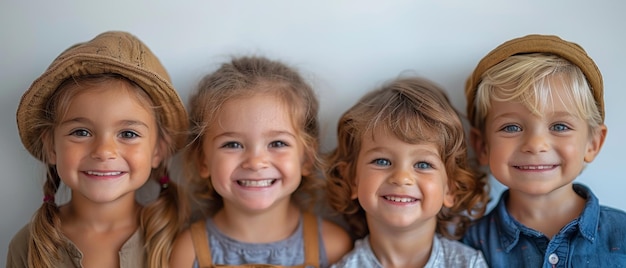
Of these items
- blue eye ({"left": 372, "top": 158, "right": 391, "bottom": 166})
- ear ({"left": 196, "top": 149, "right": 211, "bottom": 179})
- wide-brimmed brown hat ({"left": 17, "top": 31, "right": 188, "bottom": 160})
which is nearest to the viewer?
wide-brimmed brown hat ({"left": 17, "top": 31, "right": 188, "bottom": 160})

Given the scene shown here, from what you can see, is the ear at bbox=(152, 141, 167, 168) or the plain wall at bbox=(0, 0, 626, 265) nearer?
the ear at bbox=(152, 141, 167, 168)

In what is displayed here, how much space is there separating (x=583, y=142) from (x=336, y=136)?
677 mm

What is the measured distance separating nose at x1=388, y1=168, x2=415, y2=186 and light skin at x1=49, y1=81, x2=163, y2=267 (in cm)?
64

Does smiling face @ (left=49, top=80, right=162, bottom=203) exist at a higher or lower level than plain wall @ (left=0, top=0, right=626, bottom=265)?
lower

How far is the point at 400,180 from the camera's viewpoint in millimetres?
1543

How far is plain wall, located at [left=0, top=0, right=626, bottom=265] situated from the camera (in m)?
1.80

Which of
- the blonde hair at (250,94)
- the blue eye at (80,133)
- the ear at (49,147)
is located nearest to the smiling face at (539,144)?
the blonde hair at (250,94)

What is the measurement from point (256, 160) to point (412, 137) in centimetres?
40

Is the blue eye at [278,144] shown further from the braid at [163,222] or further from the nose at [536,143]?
the nose at [536,143]

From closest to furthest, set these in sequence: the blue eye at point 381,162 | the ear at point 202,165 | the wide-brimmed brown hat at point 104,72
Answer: the wide-brimmed brown hat at point 104,72
the blue eye at point 381,162
the ear at point 202,165

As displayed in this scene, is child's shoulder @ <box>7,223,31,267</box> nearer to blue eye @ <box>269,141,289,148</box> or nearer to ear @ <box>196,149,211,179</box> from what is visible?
ear @ <box>196,149,211,179</box>

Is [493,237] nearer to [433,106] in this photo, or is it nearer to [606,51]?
[433,106]

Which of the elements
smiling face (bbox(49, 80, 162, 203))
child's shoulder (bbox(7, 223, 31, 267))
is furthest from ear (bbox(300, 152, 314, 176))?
child's shoulder (bbox(7, 223, 31, 267))

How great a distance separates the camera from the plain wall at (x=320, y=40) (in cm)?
180
